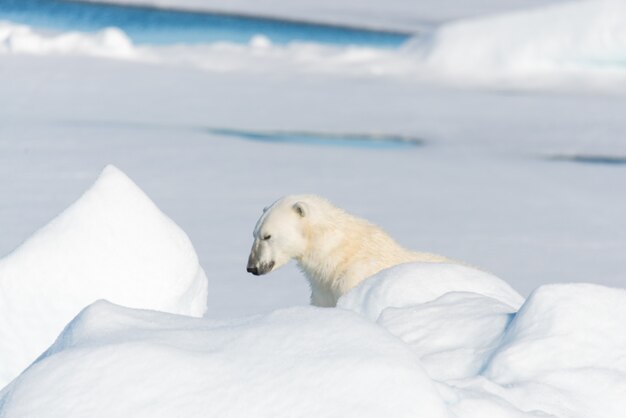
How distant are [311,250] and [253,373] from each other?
2407 millimetres

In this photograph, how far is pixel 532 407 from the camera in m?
1.93

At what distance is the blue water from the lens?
54.5 feet

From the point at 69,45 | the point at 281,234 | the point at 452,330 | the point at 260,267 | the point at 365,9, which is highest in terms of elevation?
the point at 365,9

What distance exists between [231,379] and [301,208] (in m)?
2.35

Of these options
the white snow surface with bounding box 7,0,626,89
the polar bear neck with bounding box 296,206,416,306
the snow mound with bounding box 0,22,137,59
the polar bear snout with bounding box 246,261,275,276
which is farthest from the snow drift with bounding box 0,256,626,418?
the snow mound with bounding box 0,22,137,59

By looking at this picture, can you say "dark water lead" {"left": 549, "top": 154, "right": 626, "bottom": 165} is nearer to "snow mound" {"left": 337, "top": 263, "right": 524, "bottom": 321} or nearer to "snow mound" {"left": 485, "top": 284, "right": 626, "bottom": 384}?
"snow mound" {"left": 337, "top": 263, "right": 524, "bottom": 321}

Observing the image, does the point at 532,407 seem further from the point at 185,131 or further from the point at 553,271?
the point at 185,131

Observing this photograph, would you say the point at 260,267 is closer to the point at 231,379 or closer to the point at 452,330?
the point at 452,330

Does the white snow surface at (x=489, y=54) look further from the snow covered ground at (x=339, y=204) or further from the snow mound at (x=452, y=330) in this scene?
the snow mound at (x=452, y=330)

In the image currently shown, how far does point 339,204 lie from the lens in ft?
20.9

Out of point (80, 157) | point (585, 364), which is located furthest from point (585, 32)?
point (585, 364)

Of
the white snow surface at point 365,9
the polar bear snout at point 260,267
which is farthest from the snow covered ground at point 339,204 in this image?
the white snow surface at point 365,9

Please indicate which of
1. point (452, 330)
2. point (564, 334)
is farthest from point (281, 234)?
point (564, 334)

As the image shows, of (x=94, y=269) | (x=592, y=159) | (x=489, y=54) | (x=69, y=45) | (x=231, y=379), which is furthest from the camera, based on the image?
(x=69, y=45)
